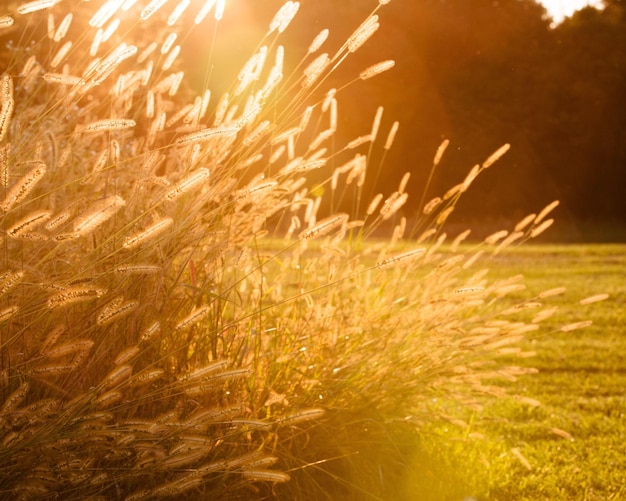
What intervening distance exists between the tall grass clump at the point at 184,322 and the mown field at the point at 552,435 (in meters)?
0.25

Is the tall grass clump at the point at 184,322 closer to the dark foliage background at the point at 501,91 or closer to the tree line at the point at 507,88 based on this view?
the dark foliage background at the point at 501,91

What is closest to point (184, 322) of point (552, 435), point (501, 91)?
point (552, 435)

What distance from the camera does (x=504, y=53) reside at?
62.3ft

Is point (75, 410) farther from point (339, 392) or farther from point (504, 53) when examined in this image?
point (504, 53)

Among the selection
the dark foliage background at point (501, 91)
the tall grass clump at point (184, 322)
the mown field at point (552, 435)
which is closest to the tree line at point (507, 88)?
the dark foliage background at point (501, 91)

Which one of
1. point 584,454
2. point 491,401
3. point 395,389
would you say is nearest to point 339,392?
point 395,389

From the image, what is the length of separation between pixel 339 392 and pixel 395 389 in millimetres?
272

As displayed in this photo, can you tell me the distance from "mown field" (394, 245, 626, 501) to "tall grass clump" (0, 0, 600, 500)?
0.25 m

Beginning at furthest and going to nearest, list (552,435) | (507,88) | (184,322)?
(507,88) < (552,435) < (184,322)

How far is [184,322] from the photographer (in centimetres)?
207

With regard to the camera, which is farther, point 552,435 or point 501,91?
point 501,91

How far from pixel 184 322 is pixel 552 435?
2.72m

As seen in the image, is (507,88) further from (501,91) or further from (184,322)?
(184,322)

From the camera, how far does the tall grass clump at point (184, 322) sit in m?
2.05
